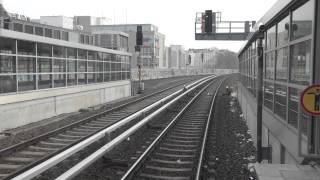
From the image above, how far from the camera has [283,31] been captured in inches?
304

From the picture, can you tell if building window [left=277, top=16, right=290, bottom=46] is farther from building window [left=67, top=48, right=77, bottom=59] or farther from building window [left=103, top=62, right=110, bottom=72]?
building window [left=103, top=62, right=110, bottom=72]

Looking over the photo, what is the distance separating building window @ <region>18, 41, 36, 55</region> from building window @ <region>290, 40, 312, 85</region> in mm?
11204

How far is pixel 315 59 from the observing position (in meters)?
5.70

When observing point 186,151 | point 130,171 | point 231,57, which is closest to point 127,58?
point 186,151

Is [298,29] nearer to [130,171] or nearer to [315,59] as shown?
[315,59]

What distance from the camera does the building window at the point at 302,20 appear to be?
19.4ft

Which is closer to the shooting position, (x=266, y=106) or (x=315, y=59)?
(x=315, y=59)

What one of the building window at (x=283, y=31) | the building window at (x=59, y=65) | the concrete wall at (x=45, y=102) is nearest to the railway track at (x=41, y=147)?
the concrete wall at (x=45, y=102)

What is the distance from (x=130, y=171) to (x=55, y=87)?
38.9ft

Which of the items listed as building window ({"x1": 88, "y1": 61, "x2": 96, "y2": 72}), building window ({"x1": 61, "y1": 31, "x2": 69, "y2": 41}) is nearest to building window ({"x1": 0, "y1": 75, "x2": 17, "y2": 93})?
building window ({"x1": 88, "y1": 61, "x2": 96, "y2": 72})

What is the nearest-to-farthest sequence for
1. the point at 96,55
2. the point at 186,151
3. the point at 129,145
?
the point at 186,151 < the point at 129,145 < the point at 96,55

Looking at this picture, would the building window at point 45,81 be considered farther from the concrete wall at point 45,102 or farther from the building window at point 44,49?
the building window at point 44,49

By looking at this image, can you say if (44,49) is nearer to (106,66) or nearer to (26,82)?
(26,82)

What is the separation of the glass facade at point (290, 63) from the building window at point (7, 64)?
29.9ft
